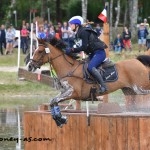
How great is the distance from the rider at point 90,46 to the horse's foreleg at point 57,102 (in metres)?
0.70

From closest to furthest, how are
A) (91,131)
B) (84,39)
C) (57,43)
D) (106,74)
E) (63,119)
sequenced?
(91,131) < (63,119) < (84,39) < (106,74) < (57,43)

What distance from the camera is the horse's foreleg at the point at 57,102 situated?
1611 centimetres

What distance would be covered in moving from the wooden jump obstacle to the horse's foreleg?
174mm

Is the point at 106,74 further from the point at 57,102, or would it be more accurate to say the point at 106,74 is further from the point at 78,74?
the point at 57,102

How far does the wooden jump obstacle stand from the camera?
15000mm

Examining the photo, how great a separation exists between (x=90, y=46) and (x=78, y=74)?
0.67 m

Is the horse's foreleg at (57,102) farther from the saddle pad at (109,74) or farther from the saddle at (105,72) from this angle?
the saddle pad at (109,74)

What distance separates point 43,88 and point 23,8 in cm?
4095

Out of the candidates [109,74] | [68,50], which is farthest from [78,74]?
[109,74]

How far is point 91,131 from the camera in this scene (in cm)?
1583

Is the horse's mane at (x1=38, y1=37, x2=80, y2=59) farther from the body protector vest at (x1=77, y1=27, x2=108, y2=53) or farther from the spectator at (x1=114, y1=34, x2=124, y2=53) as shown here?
the spectator at (x1=114, y1=34, x2=124, y2=53)

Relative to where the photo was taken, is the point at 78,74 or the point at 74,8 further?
Answer: the point at 74,8

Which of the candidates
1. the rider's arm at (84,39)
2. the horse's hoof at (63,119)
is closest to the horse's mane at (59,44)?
the rider's arm at (84,39)

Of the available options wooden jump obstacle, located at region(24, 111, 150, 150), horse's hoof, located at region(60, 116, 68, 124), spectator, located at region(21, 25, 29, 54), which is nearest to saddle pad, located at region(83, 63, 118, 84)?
wooden jump obstacle, located at region(24, 111, 150, 150)
